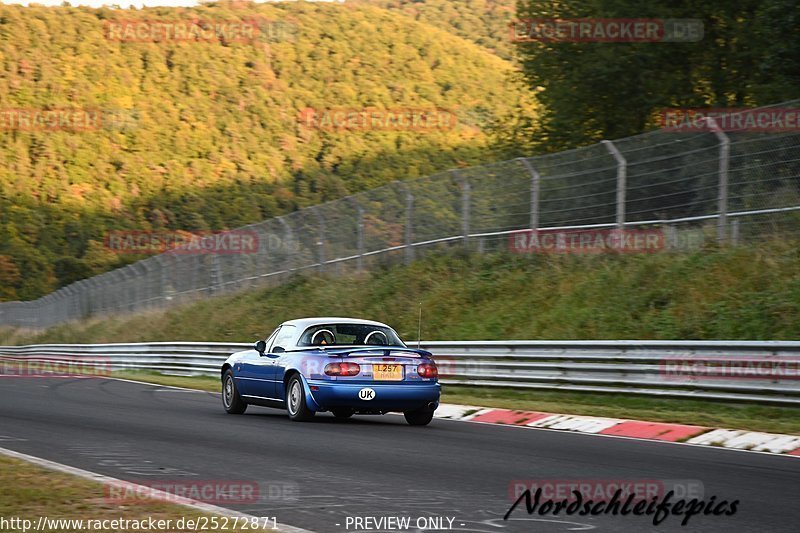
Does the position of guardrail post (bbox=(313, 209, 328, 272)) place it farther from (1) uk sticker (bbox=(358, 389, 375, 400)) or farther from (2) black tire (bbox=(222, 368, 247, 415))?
(1) uk sticker (bbox=(358, 389, 375, 400))

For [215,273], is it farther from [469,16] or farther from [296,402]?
[469,16]

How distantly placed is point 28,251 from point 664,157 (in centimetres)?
6619

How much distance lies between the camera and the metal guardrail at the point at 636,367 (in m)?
13.1

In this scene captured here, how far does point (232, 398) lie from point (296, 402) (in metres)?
1.86

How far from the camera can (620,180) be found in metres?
19.9

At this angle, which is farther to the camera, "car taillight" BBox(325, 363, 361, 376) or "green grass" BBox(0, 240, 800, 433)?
"green grass" BBox(0, 240, 800, 433)

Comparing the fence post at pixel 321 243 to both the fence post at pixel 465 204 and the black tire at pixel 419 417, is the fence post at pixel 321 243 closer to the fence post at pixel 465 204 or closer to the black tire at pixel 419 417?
the fence post at pixel 465 204

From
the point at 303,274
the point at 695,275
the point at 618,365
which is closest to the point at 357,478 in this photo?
the point at 618,365

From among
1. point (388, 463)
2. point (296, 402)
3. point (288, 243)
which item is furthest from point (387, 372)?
point (288, 243)

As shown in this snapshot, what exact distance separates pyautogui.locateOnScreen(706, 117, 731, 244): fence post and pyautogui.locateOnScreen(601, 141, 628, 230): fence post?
1978 mm

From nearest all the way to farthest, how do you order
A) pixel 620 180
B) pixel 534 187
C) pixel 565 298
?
1. pixel 620 180
2. pixel 565 298
3. pixel 534 187

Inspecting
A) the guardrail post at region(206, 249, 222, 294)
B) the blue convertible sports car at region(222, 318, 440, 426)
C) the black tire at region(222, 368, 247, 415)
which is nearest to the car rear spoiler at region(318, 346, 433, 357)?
the blue convertible sports car at region(222, 318, 440, 426)

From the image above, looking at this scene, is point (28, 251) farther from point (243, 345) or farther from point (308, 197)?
point (243, 345)

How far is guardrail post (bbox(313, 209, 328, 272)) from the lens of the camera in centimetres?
2991
